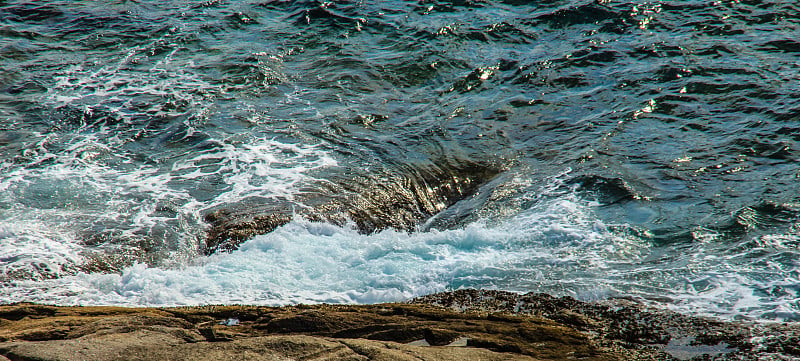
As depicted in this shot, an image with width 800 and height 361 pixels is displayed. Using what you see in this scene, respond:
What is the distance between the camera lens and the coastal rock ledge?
506 cm

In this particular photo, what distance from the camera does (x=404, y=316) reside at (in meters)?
6.65

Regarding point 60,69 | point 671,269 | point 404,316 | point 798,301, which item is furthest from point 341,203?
point 60,69

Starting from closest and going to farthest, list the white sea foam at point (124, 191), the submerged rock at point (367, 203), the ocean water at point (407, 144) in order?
the ocean water at point (407, 144) < the white sea foam at point (124, 191) < the submerged rock at point (367, 203)

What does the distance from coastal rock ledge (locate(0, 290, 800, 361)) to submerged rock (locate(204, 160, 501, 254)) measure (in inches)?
99.3

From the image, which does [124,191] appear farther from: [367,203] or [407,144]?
[407,144]

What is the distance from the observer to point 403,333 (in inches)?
235

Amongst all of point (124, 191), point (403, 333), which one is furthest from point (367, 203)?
point (403, 333)

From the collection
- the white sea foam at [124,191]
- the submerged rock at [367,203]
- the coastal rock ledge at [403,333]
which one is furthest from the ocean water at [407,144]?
the coastal rock ledge at [403,333]

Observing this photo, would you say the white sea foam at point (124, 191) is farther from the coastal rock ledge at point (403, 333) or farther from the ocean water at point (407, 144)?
the coastal rock ledge at point (403, 333)

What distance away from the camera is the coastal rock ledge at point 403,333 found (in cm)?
506

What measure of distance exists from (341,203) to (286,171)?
163cm

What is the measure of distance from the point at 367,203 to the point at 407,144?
2366 mm

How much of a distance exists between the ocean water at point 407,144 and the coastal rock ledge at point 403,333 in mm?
530

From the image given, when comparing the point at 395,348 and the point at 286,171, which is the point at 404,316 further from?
the point at 286,171
